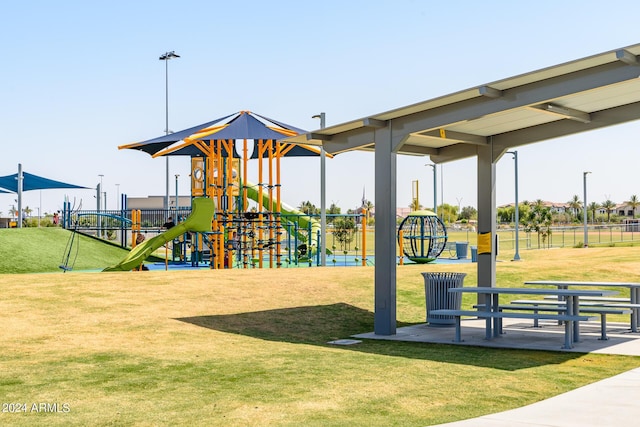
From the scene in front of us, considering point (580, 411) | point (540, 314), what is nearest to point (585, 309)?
point (540, 314)

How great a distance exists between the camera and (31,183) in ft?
126

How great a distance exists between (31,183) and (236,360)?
32045 millimetres

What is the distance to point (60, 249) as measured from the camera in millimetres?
29703

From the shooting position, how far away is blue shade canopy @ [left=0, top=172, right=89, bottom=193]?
3778 centimetres

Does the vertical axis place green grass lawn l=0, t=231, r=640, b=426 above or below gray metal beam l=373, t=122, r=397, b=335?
below

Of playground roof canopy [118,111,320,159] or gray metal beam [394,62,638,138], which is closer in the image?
gray metal beam [394,62,638,138]

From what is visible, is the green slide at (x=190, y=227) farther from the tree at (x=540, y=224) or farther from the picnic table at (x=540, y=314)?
the tree at (x=540, y=224)

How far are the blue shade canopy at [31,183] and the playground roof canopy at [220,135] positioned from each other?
10559 mm

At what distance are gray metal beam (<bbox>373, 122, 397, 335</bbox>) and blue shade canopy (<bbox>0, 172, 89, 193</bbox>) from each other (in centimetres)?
2762

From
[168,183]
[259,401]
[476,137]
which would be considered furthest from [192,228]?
[168,183]

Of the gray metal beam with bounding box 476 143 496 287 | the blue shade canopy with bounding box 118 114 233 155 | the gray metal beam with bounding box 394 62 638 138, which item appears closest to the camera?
the gray metal beam with bounding box 394 62 638 138

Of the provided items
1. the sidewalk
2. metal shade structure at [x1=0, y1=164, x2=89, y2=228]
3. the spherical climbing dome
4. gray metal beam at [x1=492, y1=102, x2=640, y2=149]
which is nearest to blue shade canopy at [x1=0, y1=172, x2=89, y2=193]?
metal shade structure at [x1=0, y1=164, x2=89, y2=228]

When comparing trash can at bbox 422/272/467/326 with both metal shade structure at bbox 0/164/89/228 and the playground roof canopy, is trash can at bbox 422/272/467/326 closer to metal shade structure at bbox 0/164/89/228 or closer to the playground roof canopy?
the playground roof canopy

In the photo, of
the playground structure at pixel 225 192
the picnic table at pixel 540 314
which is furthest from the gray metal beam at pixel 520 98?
the playground structure at pixel 225 192
